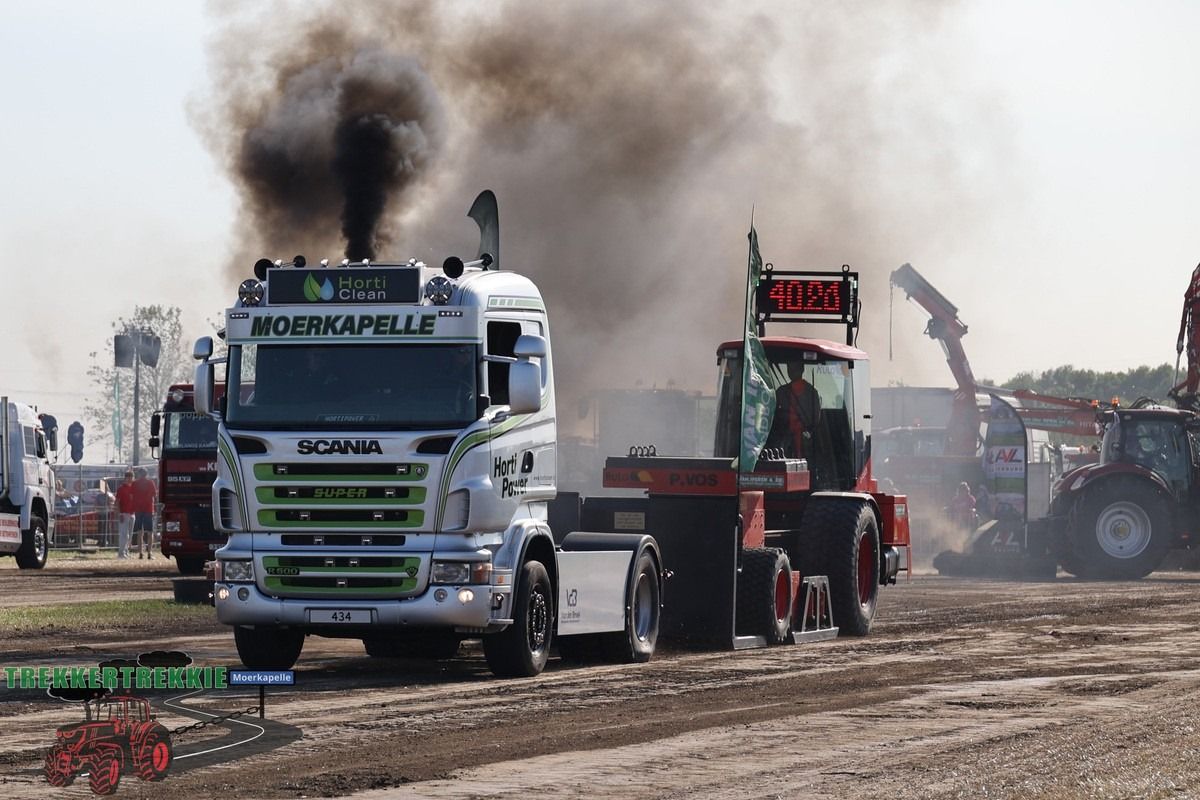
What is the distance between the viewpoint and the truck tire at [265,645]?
13.9 m

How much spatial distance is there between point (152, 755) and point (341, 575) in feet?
12.3

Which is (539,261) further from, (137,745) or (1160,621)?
(137,745)

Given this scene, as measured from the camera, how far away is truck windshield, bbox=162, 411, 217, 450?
91.4ft

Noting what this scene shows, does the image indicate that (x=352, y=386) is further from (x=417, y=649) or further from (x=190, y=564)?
(x=190, y=564)

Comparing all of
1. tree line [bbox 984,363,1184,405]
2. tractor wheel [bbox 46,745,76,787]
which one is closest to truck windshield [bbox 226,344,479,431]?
tractor wheel [bbox 46,745,76,787]

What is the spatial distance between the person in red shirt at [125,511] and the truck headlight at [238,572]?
22.8m

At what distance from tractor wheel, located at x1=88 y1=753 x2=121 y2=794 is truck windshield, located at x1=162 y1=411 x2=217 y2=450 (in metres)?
19.1

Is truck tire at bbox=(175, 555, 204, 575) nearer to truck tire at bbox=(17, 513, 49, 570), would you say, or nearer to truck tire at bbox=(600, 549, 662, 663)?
truck tire at bbox=(17, 513, 49, 570)

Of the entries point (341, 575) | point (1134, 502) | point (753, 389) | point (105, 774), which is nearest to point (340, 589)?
point (341, 575)

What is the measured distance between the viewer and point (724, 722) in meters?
11.1

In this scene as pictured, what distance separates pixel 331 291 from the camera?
13.2 metres

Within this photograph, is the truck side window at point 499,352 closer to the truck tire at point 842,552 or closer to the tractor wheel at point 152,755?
the tractor wheel at point 152,755

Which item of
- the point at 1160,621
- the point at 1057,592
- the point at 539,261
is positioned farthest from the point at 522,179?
the point at 1160,621

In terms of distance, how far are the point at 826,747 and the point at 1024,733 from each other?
4.51 feet
